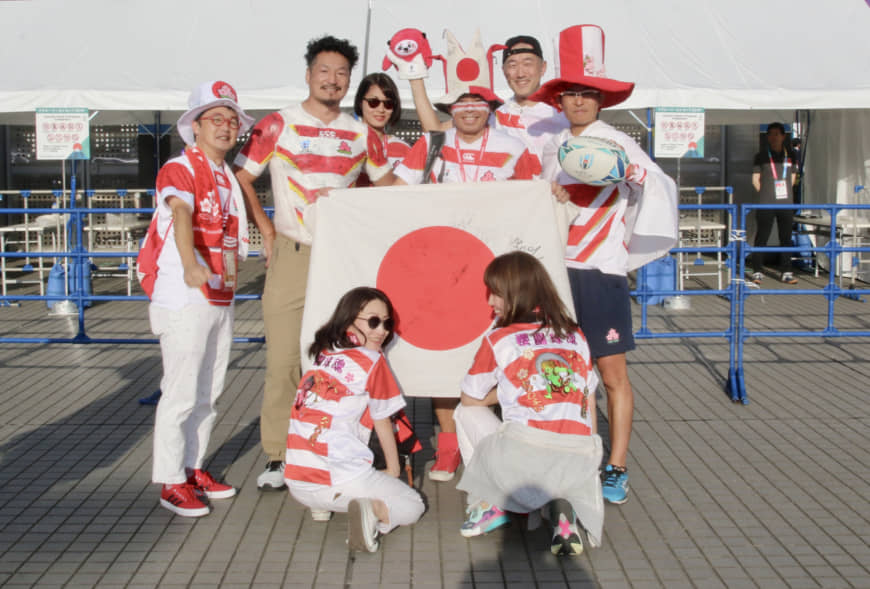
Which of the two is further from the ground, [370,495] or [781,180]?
[781,180]

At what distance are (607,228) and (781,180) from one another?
880 cm

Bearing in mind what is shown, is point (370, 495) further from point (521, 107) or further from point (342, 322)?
point (521, 107)

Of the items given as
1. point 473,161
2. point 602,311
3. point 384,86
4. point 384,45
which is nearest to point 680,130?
point 384,45

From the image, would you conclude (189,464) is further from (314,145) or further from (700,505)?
(700,505)

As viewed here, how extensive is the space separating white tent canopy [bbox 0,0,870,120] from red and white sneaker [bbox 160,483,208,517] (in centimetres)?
567

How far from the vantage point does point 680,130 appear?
29.4 ft

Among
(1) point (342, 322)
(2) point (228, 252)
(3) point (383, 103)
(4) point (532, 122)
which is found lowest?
(1) point (342, 322)

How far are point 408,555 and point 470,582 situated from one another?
0.35m

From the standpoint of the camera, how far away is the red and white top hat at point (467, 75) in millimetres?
4508

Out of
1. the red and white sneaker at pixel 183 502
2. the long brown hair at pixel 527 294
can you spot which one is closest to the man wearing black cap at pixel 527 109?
the long brown hair at pixel 527 294

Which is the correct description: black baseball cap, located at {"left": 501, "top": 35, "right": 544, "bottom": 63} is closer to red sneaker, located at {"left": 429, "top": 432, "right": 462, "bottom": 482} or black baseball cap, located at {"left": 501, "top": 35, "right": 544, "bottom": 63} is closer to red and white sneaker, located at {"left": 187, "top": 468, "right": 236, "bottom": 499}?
red sneaker, located at {"left": 429, "top": 432, "right": 462, "bottom": 482}

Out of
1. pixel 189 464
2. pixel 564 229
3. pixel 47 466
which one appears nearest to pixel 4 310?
pixel 47 466

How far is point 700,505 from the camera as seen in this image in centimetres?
429

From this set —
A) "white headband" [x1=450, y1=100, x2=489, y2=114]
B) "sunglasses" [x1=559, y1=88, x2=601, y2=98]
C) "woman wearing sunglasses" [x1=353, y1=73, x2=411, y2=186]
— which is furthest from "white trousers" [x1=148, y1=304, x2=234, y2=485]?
"sunglasses" [x1=559, y1=88, x2=601, y2=98]
